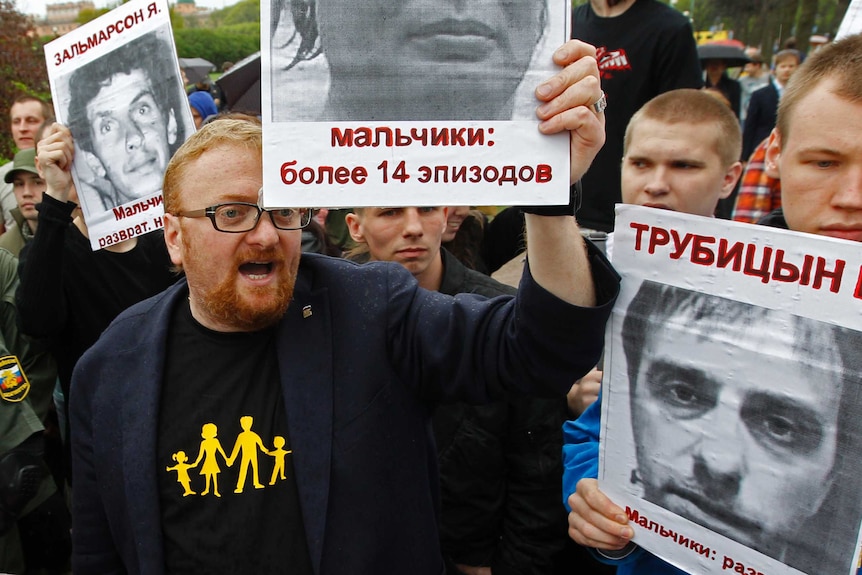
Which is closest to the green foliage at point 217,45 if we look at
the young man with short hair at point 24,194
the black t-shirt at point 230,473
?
the young man with short hair at point 24,194

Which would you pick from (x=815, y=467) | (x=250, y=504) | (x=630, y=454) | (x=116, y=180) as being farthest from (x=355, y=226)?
(x=815, y=467)

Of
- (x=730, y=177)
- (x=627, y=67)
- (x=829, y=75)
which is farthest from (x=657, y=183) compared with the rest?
(x=627, y=67)

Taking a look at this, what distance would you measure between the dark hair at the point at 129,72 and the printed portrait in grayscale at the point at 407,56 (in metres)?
1.74

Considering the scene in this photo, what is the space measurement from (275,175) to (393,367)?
60 centimetres

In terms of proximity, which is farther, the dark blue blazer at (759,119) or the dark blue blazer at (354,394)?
the dark blue blazer at (759,119)

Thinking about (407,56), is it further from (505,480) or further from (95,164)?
(95,164)

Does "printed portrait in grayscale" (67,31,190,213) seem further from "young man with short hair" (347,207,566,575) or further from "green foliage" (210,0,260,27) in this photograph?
"green foliage" (210,0,260,27)

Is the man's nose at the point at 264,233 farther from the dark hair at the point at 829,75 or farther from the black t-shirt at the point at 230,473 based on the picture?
the dark hair at the point at 829,75

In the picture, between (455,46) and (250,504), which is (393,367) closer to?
(250,504)

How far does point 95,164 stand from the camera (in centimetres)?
282

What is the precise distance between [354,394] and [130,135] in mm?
1780

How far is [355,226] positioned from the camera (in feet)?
9.06

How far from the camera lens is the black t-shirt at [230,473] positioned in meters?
1.61

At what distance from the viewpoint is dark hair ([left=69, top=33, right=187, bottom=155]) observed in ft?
9.20
